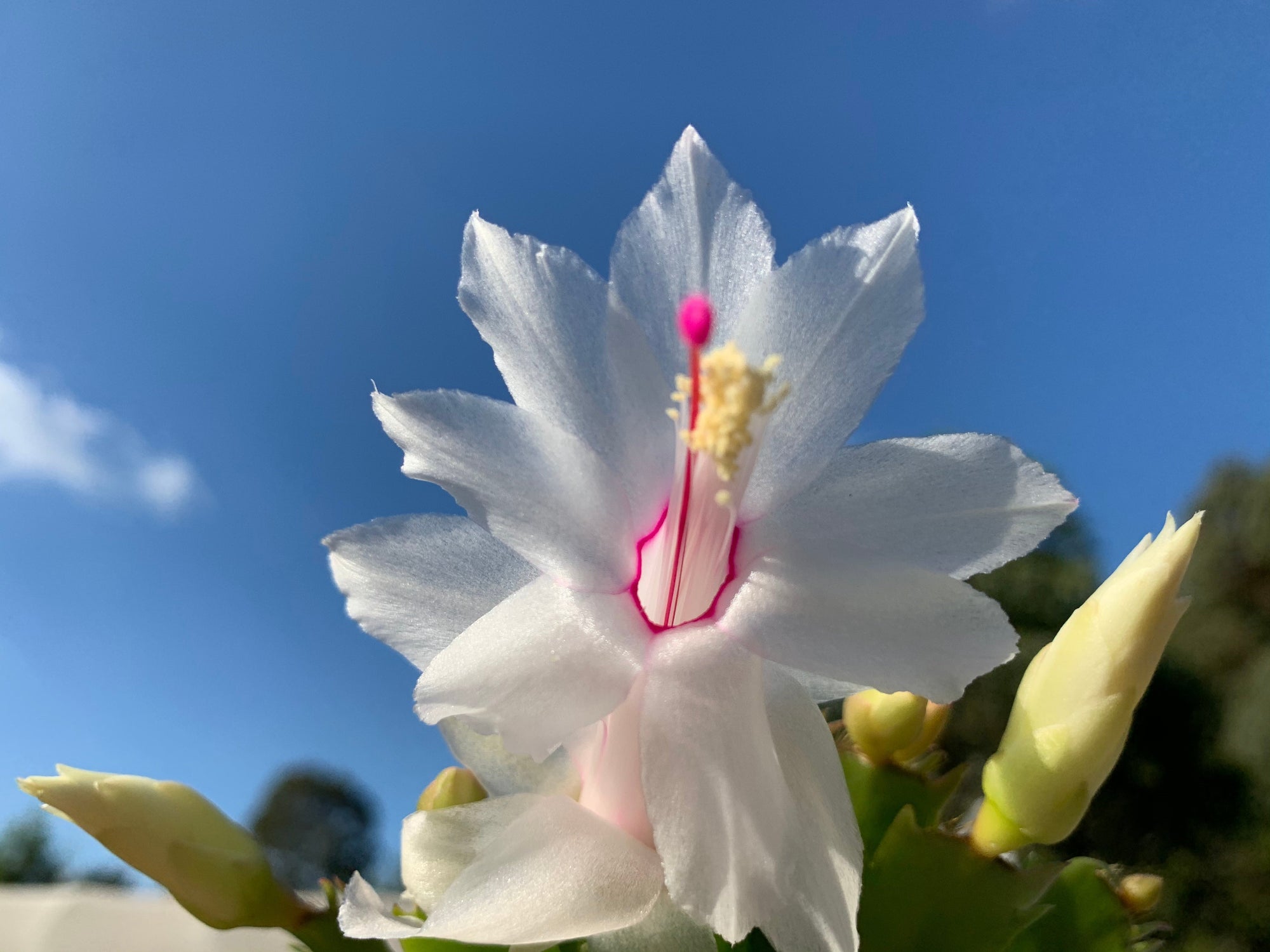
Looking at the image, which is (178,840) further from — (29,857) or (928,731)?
(29,857)

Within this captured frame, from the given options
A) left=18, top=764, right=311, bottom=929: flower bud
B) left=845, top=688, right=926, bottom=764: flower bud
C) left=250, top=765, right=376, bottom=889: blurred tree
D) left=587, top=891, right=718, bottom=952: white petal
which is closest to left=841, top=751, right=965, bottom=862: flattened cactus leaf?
left=845, top=688, right=926, bottom=764: flower bud

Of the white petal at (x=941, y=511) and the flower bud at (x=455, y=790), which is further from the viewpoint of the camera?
the flower bud at (x=455, y=790)

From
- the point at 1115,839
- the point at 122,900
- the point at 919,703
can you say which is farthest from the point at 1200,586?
the point at 919,703

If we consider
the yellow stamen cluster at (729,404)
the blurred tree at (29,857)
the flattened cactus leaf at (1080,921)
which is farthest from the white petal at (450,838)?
the blurred tree at (29,857)

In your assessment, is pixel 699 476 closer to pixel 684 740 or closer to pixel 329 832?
pixel 684 740

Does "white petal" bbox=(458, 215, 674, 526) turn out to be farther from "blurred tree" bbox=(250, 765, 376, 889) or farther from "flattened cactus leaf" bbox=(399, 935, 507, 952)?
"blurred tree" bbox=(250, 765, 376, 889)

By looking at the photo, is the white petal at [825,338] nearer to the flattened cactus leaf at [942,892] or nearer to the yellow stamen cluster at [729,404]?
the yellow stamen cluster at [729,404]
